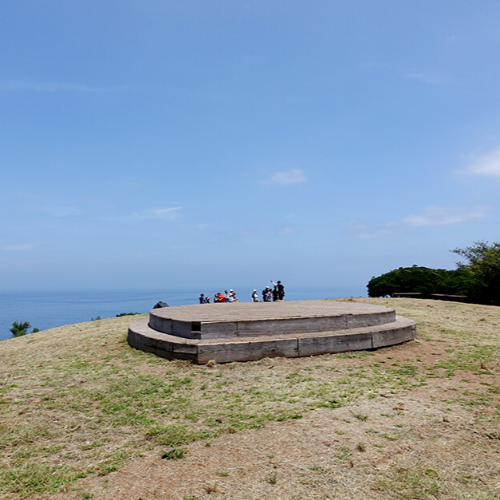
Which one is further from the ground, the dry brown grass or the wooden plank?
the wooden plank

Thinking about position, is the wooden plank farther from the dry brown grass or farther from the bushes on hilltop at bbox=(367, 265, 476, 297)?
the bushes on hilltop at bbox=(367, 265, 476, 297)

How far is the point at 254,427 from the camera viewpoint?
4484 mm

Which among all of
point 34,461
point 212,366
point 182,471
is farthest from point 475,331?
point 34,461

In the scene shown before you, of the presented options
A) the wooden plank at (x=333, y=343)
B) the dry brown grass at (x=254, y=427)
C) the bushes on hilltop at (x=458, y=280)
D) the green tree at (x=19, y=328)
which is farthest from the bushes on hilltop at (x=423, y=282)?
the green tree at (x=19, y=328)

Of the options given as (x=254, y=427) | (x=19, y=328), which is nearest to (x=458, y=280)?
(x=254, y=427)

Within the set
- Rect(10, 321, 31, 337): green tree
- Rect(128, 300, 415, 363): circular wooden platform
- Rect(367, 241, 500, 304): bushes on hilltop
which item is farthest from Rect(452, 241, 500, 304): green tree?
Rect(10, 321, 31, 337): green tree

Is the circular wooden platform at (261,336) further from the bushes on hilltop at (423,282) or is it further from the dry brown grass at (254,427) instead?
the bushes on hilltop at (423,282)

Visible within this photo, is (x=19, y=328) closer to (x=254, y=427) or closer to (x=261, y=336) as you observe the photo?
(x=261, y=336)

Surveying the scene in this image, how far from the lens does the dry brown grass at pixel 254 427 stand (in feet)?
10.9

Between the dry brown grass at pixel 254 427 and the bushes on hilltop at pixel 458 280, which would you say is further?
the bushes on hilltop at pixel 458 280

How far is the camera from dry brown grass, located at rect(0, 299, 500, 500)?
10.9 ft

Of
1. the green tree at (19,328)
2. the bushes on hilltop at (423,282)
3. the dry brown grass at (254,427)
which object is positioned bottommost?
the green tree at (19,328)

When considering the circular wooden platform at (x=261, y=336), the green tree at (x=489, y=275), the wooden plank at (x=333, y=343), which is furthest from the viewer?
the green tree at (x=489, y=275)

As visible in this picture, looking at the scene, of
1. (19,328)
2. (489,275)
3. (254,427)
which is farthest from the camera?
(19,328)
